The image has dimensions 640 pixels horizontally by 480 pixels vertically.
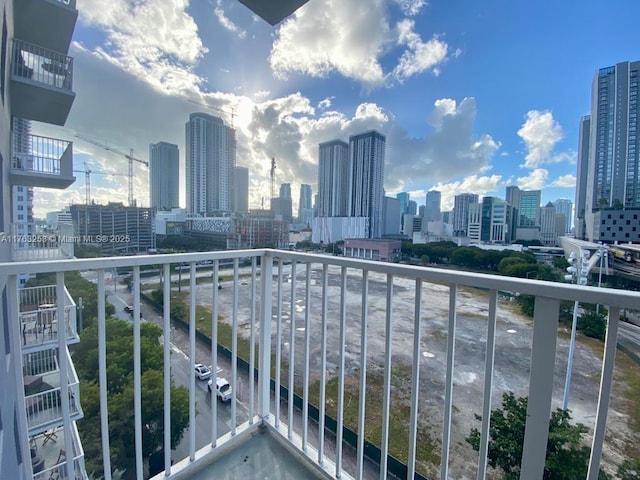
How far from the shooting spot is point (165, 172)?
35.3 feet

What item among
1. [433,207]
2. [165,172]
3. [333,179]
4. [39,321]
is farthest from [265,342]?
[433,207]

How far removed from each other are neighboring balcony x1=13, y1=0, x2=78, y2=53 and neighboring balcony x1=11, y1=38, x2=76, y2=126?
19cm

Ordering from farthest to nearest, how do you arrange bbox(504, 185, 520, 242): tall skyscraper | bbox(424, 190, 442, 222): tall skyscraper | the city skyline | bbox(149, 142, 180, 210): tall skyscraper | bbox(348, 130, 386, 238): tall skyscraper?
bbox(424, 190, 442, 222): tall skyscraper < bbox(348, 130, 386, 238): tall skyscraper < bbox(504, 185, 520, 242): tall skyscraper < bbox(149, 142, 180, 210): tall skyscraper < the city skyline

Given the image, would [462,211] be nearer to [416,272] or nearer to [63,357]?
[416,272]

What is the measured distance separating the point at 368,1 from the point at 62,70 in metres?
4.73

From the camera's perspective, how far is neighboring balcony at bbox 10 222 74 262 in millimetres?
2902

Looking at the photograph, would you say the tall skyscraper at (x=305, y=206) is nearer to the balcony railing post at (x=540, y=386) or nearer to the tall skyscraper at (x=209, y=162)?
the tall skyscraper at (x=209, y=162)

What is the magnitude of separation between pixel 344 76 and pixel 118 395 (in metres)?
9.87

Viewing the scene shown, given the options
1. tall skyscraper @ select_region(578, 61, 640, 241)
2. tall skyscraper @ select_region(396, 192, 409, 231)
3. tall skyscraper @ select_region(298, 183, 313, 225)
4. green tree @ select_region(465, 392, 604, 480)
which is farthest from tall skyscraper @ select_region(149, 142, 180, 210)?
tall skyscraper @ select_region(396, 192, 409, 231)

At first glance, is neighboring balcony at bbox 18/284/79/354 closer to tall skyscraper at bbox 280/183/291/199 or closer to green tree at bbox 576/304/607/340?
green tree at bbox 576/304/607/340

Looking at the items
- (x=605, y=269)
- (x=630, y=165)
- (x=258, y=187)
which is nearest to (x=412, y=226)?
(x=258, y=187)

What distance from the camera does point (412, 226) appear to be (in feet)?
87.8

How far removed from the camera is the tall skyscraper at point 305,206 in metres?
25.1

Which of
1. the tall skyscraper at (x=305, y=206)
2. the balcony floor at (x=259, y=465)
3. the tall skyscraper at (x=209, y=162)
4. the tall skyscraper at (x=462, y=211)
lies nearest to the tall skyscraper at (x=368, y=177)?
the tall skyscraper at (x=305, y=206)
